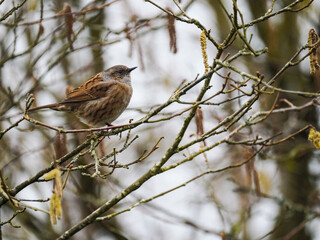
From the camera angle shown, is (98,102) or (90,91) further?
(90,91)

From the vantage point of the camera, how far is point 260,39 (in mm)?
8602

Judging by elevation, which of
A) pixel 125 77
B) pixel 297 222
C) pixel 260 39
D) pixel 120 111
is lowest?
pixel 297 222

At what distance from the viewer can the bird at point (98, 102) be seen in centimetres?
595

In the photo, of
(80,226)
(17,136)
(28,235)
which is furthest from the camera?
(17,136)

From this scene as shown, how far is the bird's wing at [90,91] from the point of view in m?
5.97

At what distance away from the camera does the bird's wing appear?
235 inches

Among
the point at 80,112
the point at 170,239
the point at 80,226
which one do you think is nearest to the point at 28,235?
the point at 80,112

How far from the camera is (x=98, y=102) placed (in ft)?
19.8

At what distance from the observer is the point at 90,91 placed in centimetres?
616

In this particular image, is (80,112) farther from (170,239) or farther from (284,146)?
(170,239)

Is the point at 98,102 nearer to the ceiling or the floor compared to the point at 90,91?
nearer to the floor

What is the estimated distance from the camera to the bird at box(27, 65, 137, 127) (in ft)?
19.5

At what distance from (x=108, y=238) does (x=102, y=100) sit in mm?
3363

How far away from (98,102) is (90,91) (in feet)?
0.77
